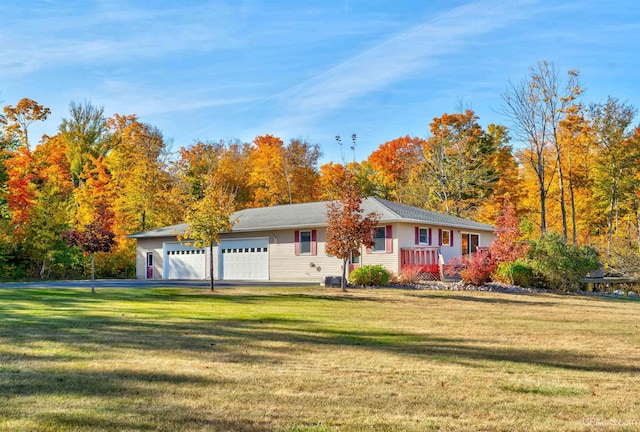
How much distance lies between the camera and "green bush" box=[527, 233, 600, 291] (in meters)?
22.7

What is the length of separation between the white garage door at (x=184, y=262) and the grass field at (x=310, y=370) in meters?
17.6

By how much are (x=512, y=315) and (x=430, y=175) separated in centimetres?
2964

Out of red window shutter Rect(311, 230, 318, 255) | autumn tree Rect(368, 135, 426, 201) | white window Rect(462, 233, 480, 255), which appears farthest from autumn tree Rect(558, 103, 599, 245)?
red window shutter Rect(311, 230, 318, 255)

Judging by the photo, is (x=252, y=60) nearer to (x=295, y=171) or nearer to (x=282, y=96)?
(x=282, y=96)

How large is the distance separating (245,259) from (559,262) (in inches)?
612

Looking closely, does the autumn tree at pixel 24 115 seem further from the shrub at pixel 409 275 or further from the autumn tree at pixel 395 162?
the shrub at pixel 409 275

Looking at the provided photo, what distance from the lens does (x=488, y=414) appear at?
5484 millimetres

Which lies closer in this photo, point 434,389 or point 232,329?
point 434,389

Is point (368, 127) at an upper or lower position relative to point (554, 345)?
upper

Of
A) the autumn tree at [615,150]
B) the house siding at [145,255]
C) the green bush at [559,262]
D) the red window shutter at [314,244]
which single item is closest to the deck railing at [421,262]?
the green bush at [559,262]

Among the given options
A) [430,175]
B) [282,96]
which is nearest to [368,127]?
[430,175]

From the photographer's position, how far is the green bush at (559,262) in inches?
895

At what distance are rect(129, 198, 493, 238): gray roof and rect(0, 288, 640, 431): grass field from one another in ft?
41.1

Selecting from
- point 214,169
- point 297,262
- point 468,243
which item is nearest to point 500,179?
point 468,243
